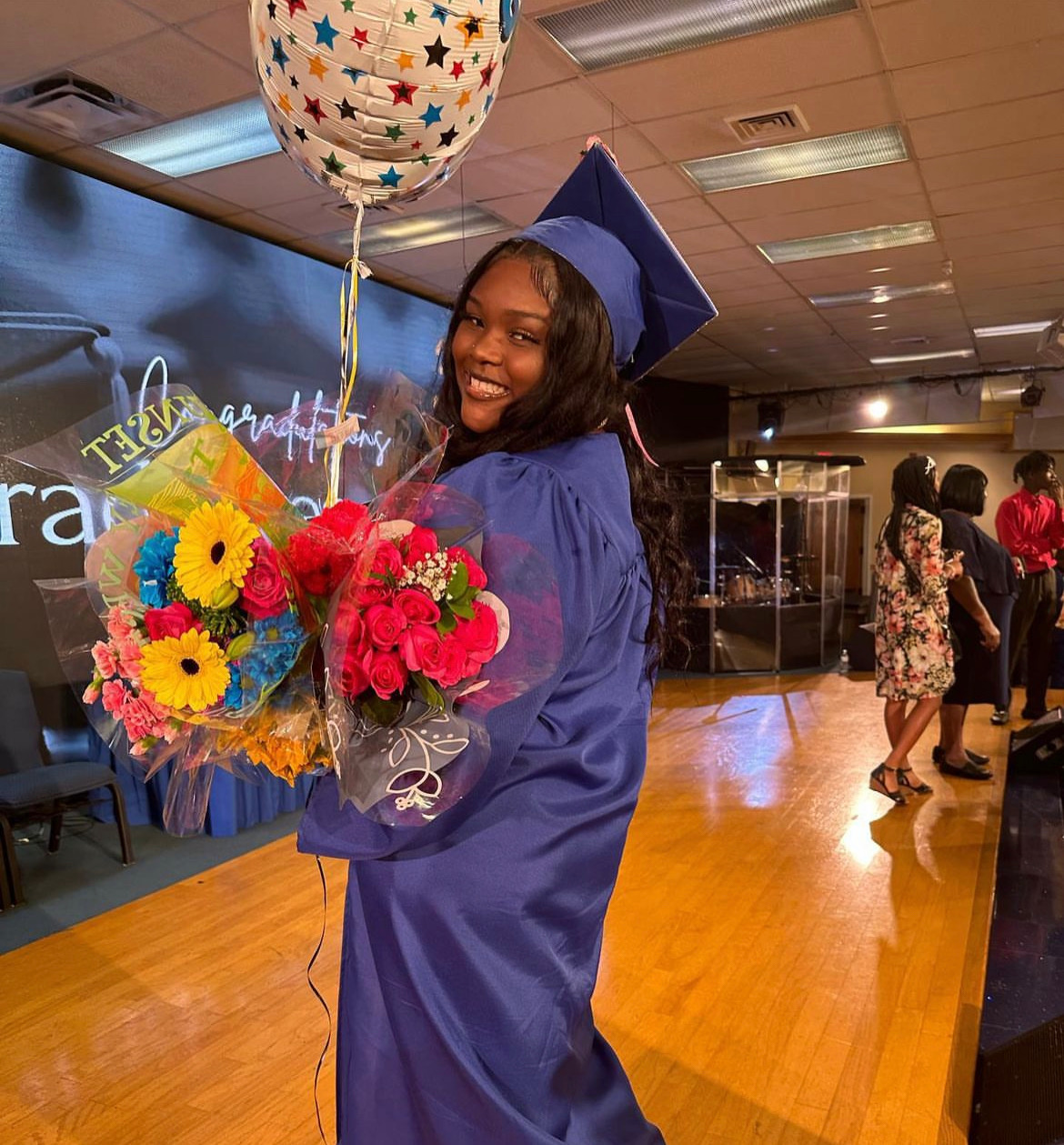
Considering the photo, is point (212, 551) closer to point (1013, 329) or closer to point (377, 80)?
point (377, 80)

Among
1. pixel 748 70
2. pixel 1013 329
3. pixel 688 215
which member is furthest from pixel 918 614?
pixel 1013 329

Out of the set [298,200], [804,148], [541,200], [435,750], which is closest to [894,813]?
[804,148]

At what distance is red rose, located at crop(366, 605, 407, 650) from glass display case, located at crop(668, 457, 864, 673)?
7.62 m

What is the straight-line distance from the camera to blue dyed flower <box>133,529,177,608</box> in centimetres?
93

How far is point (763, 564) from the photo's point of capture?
8703mm

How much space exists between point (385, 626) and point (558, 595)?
0.70ft

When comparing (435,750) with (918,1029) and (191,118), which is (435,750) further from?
(191,118)

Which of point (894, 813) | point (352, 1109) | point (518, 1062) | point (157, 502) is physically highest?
point (157, 502)

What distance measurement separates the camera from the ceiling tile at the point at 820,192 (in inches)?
183

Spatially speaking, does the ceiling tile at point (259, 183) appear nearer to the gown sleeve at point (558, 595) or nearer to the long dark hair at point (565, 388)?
the long dark hair at point (565, 388)

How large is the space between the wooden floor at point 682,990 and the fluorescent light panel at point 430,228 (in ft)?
10.9

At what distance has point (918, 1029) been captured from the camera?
2490mm

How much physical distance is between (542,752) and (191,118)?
383 centimetres

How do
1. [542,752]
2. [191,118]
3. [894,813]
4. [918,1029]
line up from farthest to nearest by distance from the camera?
[894,813] < [191,118] < [918,1029] < [542,752]
